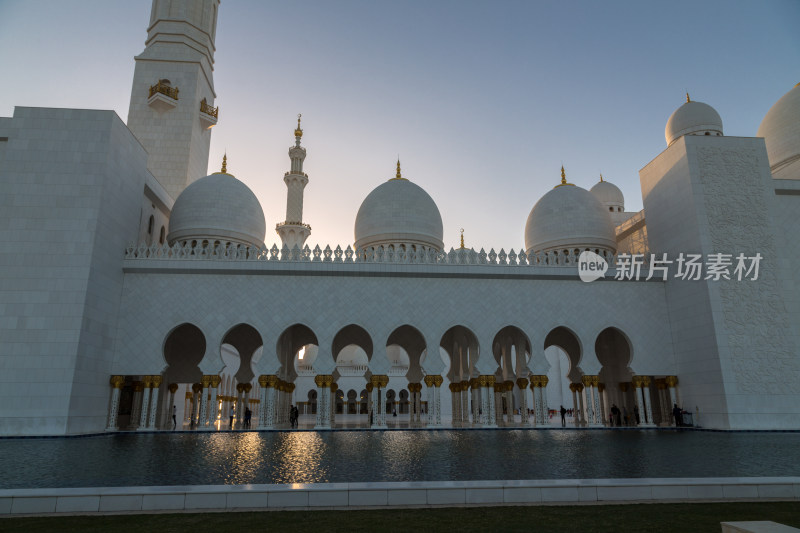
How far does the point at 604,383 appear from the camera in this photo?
19.6 meters

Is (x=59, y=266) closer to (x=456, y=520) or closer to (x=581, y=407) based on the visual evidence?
(x=456, y=520)

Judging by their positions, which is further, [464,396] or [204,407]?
[464,396]

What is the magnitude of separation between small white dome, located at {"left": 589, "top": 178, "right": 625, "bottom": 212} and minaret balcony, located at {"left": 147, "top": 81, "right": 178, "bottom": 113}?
2109 centimetres

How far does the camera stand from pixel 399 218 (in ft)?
66.1

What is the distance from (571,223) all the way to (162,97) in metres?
17.1

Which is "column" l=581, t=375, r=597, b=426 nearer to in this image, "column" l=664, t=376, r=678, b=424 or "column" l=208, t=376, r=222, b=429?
"column" l=664, t=376, r=678, b=424

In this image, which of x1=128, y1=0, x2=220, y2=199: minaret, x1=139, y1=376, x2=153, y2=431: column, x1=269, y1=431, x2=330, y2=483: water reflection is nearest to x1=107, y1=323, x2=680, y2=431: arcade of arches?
x1=139, y1=376, x2=153, y2=431: column

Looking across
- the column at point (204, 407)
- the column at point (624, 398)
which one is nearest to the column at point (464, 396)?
the column at point (624, 398)

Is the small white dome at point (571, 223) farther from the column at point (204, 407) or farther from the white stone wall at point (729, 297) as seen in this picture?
the column at point (204, 407)

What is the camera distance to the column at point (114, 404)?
14633 millimetres

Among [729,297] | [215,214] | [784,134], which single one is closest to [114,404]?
[215,214]

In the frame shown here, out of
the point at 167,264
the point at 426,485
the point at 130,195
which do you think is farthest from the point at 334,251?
the point at 426,485

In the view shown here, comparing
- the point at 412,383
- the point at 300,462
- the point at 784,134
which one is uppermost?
the point at 784,134

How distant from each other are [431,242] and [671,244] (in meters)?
8.34
